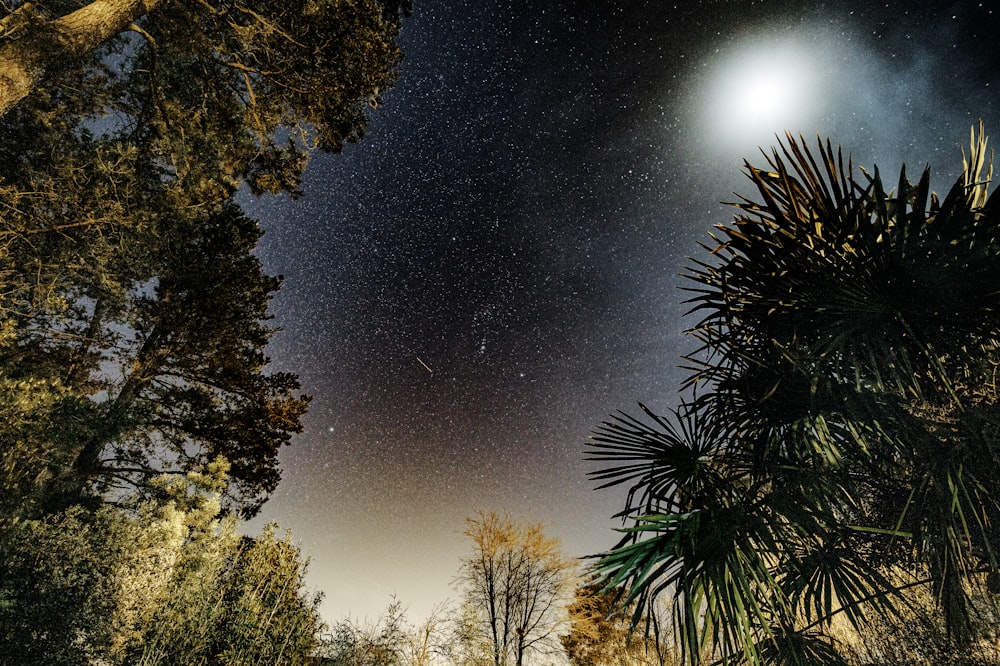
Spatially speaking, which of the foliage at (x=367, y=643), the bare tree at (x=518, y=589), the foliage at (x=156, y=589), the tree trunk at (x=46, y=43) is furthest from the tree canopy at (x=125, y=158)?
the bare tree at (x=518, y=589)

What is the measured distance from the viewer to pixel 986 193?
4.33 m

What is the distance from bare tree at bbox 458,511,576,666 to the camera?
52.0 ft

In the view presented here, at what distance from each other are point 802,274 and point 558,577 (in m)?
16.5

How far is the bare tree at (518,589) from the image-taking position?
623 inches

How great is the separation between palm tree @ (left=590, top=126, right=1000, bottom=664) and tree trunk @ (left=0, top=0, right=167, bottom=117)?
22.6 ft

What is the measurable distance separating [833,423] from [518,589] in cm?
1610

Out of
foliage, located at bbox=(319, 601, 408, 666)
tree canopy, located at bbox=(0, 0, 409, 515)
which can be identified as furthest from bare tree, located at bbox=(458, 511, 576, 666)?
tree canopy, located at bbox=(0, 0, 409, 515)

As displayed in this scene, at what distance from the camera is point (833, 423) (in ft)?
13.1

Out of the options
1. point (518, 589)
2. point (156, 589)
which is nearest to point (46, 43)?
point (156, 589)

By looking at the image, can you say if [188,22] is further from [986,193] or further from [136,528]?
[986,193]

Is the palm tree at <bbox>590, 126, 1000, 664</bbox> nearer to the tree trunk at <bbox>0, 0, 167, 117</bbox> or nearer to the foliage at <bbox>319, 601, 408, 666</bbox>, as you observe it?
the tree trunk at <bbox>0, 0, 167, 117</bbox>

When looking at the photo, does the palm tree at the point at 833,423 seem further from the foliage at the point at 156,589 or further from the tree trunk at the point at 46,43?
the foliage at the point at 156,589

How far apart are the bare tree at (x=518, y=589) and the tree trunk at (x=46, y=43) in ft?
55.9

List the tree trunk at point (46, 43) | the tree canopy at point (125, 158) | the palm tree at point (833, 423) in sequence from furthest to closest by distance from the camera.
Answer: the tree canopy at point (125, 158), the tree trunk at point (46, 43), the palm tree at point (833, 423)
